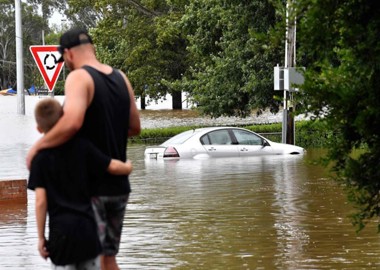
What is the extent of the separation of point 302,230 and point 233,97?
28.3 metres

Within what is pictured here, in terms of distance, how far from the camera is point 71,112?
20.9 feet

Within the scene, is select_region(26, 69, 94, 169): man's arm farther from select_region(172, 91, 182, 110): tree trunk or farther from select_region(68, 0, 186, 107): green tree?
select_region(172, 91, 182, 110): tree trunk

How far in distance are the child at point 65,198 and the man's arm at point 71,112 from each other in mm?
56

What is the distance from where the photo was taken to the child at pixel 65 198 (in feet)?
20.7

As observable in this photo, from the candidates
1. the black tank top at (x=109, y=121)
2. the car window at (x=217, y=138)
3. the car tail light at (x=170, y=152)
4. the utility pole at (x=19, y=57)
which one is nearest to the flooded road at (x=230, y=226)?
the black tank top at (x=109, y=121)

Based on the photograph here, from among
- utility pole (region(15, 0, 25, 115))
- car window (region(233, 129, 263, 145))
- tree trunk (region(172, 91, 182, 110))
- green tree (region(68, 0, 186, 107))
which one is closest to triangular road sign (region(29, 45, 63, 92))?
car window (region(233, 129, 263, 145))

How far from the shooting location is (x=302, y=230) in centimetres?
1332

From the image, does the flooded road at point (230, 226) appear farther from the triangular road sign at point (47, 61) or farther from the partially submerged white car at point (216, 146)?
the partially submerged white car at point (216, 146)

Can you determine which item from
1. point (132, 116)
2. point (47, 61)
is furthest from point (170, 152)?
point (132, 116)

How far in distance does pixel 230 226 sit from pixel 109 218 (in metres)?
7.22

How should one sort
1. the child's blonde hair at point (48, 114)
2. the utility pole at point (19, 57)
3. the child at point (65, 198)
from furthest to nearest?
the utility pole at point (19, 57) < the child's blonde hair at point (48, 114) < the child at point (65, 198)

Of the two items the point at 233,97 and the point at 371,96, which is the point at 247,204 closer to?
the point at 371,96

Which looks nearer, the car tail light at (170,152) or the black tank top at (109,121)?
the black tank top at (109,121)

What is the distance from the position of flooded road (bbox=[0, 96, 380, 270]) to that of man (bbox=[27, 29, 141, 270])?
5.56 ft
